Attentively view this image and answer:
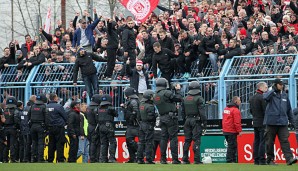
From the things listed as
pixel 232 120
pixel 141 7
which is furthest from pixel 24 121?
pixel 232 120

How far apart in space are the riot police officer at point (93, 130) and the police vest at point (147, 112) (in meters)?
2.31

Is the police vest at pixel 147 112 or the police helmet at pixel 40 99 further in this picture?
the police helmet at pixel 40 99

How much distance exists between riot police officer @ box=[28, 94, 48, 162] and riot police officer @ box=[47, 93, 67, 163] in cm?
24

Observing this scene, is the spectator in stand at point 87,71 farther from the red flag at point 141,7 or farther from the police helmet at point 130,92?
the police helmet at point 130,92

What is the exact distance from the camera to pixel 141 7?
111 ft

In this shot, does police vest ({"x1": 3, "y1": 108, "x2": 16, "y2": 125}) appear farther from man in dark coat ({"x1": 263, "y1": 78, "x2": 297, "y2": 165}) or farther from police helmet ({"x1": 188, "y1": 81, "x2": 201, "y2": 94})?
man in dark coat ({"x1": 263, "y1": 78, "x2": 297, "y2": 165})

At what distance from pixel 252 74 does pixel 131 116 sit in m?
3.76

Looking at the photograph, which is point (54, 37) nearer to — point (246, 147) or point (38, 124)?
point (38, 124)

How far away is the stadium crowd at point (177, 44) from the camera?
98.9ft

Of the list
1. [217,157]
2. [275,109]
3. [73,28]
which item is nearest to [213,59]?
[217,157]

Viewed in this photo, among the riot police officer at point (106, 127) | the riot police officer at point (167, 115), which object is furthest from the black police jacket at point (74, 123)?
the riot police officer at point (167, 115)

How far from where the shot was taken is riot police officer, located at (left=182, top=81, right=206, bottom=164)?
27094 mm

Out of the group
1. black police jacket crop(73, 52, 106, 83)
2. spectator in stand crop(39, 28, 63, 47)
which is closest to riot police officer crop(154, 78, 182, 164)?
black police jacket crop(73, 52, 106, 83)

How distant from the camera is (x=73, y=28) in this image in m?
36.8
